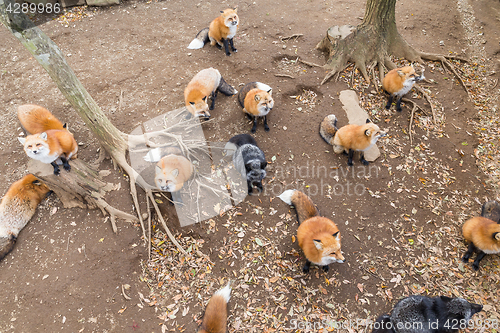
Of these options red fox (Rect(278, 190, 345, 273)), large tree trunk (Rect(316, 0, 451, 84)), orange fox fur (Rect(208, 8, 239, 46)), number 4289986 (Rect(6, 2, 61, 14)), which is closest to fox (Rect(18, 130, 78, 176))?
red fox (Rect(278, 190, 345, 273))

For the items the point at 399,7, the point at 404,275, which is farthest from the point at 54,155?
the point at 399,7

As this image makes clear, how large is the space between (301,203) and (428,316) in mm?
2637

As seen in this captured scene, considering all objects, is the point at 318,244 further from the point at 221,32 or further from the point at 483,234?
the point at 221,32

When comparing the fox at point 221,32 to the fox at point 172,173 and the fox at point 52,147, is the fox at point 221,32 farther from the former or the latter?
the fox at point 52,147

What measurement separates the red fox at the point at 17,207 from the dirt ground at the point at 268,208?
0.60 ft

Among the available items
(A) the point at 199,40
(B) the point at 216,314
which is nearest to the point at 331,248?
(B) the point at 216,314

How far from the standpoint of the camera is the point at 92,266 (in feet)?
15.3

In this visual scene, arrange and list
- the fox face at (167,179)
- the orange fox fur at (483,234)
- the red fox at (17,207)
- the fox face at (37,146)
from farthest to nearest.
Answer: the fox face at (167,179) → the red fox at (17,207) → the orange fox fur at (483,234) → the fox face at (37,146)

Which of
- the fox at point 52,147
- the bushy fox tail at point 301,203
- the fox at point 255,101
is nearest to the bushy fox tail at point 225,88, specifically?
the fox at point 255,101

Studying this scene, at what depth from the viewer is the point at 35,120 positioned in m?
5.39

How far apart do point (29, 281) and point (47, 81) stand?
5.83 metres

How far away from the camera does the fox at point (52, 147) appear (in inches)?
174

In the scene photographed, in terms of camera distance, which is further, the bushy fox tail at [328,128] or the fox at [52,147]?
the bushy fox tail at [328,128]

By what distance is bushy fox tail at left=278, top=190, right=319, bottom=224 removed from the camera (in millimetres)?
5172
